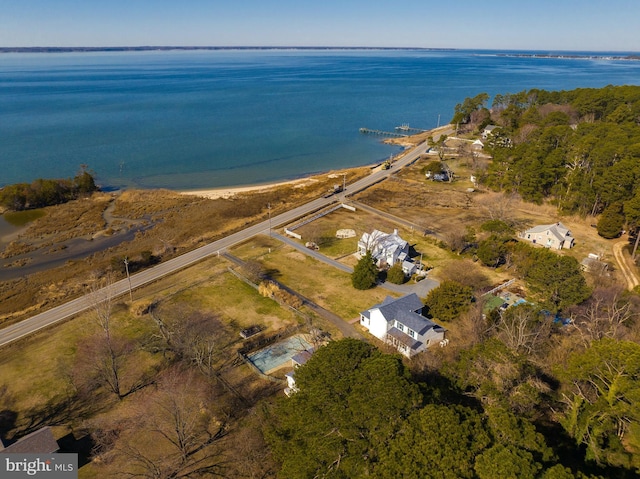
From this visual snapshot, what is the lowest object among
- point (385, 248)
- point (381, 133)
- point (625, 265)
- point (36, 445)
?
point (381, 133)

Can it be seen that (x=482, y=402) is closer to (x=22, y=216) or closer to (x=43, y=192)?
(x=22, y=216)

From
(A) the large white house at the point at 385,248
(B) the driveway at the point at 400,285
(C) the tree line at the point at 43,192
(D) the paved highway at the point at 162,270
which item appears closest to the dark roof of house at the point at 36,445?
(D) the paved highway at the point at 162,270

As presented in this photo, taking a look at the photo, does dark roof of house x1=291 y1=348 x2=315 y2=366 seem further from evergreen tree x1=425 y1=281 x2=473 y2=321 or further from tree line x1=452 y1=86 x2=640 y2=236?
tree line x1=452 y1=86 x2=640 y2=236

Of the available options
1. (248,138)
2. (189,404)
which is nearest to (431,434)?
(189,404)

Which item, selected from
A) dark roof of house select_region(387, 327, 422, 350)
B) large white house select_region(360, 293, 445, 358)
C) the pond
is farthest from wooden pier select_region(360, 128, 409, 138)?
dark roof of house select_region(387, 327, 422, 350)

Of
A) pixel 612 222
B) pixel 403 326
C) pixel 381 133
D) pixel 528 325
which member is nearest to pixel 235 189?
pixel 403 326

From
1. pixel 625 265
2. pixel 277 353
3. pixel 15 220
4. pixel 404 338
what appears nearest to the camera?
pixel 277 353

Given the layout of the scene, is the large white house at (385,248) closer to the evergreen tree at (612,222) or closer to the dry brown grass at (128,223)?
the dry brown grass at (128,223)
